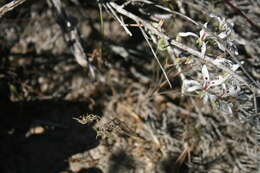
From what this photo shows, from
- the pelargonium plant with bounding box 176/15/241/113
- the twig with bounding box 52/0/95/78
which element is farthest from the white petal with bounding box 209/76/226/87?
the twig with bounding box 52/0/95/78

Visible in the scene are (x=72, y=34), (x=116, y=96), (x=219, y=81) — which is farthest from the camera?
(x=116, y=96)

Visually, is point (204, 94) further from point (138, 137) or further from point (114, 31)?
point (114, 31)

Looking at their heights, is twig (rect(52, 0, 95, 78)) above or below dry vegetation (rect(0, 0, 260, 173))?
above

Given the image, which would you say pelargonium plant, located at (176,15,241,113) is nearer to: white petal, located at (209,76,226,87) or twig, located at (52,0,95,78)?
white petal, located at (209,76,226,87)

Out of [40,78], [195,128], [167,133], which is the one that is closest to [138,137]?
[167,133]

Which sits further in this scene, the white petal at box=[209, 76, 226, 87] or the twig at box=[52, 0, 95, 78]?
the twig at box=[52, 0, 95, 78]

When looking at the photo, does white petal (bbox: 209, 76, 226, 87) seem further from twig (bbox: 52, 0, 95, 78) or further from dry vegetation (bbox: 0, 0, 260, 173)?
twig (bbox: 52, 0, 95, 78)

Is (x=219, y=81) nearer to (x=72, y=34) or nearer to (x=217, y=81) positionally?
(x=217, y=81)

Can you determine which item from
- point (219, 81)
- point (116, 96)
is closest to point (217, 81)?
point (219, 81)

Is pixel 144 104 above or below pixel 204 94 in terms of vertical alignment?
below
